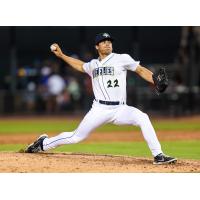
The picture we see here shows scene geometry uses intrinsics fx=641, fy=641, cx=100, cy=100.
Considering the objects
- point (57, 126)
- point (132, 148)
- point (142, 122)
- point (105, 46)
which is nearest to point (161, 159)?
point (142, 122)

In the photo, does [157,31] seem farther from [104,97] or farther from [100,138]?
[104,97]

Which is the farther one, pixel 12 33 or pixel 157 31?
pixel 157 31

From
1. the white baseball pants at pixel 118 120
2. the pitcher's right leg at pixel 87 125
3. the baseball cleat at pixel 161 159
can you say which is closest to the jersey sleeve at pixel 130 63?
the white baseball pants at pixel 118 120

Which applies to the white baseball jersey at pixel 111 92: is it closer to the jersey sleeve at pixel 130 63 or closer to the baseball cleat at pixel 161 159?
the jersey sleeve at pixel 130 63

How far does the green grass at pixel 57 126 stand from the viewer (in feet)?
51.6

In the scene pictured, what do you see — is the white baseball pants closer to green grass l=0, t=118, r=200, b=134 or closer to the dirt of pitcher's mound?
the dirt of pitcher's mound

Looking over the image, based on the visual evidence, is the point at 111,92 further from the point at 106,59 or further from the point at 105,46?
the point at 105,46

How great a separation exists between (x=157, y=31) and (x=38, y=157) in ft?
53.4

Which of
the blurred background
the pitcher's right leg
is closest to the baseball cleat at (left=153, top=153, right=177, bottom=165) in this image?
the pitcher's right leg

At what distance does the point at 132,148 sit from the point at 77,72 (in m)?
10.7

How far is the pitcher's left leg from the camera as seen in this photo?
7945 millimetres
